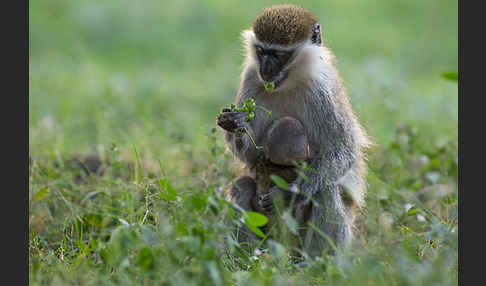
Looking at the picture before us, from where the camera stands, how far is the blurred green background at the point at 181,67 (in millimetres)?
7801

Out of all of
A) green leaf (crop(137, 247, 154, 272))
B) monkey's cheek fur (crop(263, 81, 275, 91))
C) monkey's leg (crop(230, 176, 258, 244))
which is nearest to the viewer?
green leaf (crop(137, 247, 154, 272))

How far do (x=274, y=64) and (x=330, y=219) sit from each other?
4.21ft

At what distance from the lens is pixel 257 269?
4.04 metres

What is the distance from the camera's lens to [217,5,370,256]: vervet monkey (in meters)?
5.06

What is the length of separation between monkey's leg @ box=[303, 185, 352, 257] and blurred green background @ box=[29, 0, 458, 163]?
4.96 ft

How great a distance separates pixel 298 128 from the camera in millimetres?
5117

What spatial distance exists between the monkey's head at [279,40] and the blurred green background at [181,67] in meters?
1.73

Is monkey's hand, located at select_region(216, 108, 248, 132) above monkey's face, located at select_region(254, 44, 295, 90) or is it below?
below

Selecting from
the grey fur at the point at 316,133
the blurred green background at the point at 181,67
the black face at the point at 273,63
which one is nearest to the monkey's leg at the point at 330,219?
the grey fur at the point at 316,133

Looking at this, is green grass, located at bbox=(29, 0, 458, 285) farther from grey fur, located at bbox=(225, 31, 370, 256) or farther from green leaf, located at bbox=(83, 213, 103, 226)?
grey fur, located at bbox=(225, 31, 370, 256)

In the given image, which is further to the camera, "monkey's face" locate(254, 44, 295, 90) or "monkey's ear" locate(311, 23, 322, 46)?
"monkey's ear" locate(311, 23, 322, 46)

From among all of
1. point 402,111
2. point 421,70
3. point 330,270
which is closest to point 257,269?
point 330,270

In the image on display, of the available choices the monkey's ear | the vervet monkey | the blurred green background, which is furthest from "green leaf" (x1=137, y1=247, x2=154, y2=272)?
the blurred green background

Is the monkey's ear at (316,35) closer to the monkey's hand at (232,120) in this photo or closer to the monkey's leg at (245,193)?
the monkey's hand at (232,120)
